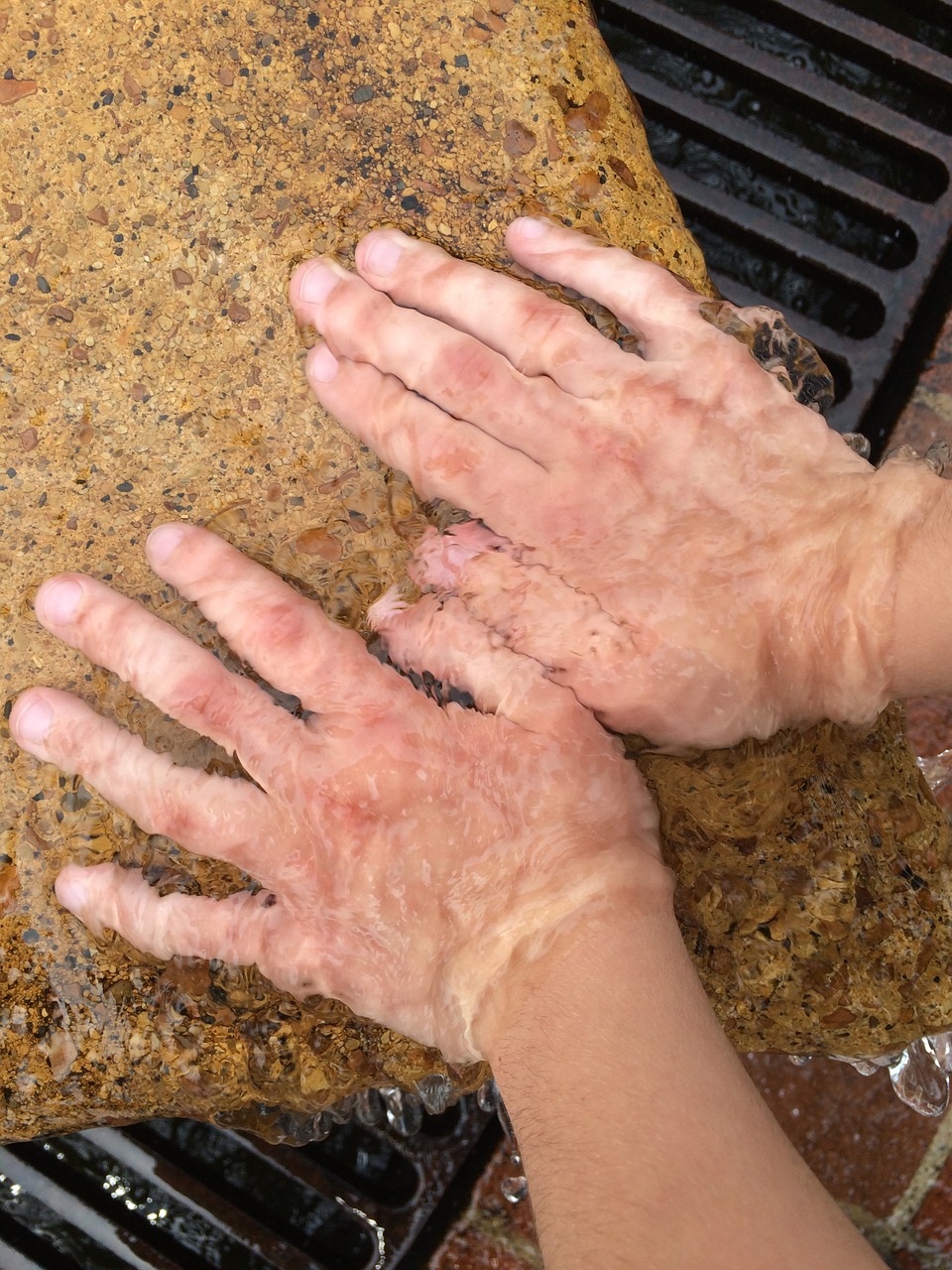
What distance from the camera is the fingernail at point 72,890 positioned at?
1.28 m

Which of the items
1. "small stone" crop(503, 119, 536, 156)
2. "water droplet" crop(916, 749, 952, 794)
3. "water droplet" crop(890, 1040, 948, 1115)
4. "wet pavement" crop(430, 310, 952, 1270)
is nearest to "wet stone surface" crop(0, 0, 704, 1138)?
A: "small stone" crop(503, 119, 536, 156)

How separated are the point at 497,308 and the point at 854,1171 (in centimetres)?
162

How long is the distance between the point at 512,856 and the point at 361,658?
0.98ft

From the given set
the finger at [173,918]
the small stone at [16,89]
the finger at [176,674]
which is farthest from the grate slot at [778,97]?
the finger at [173,918]

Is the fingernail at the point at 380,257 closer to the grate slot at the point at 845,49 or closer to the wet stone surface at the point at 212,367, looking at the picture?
the wet stone surface at the point at 212,367

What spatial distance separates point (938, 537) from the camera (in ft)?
4.05

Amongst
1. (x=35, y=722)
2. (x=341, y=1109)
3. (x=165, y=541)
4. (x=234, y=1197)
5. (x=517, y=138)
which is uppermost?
(x=517, y=138)

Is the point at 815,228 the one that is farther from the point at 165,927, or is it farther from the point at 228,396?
the point at 165,927

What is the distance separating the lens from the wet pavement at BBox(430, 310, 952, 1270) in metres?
1.87

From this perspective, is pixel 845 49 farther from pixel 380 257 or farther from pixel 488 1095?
pixel 488 1095

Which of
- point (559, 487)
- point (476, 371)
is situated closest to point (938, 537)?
point (559, 487)

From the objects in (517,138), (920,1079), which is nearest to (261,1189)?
(920,1079)

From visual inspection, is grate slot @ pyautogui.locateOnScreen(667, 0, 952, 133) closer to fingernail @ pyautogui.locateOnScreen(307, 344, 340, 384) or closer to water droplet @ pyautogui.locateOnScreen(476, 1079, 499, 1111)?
fingernail @ pyautogui.locateOnScreen(307, 344, 340, 384)

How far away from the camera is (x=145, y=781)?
4.13 ft
